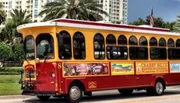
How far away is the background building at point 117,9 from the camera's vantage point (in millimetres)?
171750

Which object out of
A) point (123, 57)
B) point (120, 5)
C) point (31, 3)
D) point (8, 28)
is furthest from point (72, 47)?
point (120, 5)

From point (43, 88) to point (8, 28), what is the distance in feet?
257

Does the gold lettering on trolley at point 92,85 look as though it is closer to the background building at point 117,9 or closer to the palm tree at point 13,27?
the palm tree at point 13,27

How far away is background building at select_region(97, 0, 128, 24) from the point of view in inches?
6762

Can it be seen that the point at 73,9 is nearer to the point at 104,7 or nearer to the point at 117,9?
the point at 104,7

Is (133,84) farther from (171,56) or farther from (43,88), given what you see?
(43,88)

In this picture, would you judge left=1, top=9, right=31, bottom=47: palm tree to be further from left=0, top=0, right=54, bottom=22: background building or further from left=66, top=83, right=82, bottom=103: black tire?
left=66, top=83, right=82, bottom=103: black tire

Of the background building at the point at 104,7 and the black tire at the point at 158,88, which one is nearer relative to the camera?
the black tire at the point at 158,88

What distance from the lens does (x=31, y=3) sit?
170 m

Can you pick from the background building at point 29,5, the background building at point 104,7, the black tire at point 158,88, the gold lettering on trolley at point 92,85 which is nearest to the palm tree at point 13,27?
the background building at point 29,5

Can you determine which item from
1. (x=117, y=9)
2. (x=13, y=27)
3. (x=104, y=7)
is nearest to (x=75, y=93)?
(x=13, y=27)

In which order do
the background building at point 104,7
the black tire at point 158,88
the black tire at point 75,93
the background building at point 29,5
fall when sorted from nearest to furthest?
the black tire at point 75,93
the black tire at point 158,88
the background building at point 29,5
the background building at point 104,7

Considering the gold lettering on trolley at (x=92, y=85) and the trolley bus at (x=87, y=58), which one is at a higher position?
the trolley bus at (x=87, y=58)

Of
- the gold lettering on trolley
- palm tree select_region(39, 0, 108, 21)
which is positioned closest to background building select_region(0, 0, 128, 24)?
palm tree select_region(39, 0, 108, 21)
